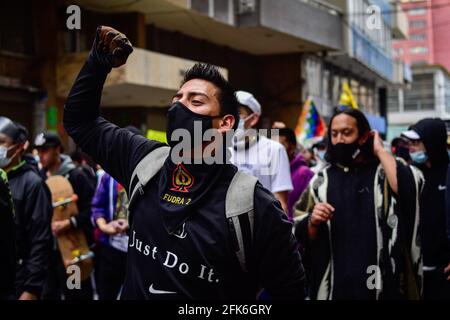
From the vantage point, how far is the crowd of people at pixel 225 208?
2492 mm

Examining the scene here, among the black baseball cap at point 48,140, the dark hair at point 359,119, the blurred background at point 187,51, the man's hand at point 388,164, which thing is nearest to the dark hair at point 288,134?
the blurred background at point 187,51

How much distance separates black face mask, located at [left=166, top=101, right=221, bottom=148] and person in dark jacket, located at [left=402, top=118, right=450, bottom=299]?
2584 mm

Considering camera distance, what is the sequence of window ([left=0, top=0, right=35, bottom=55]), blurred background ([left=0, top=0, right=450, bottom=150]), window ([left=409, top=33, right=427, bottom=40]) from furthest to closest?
window ([left=409, top=33, right=427, bottom=40]) < blurred background ([left=0, top=0, right=450, bottom=150]) < window ([left=0, top=0, right=35, bottom=55])

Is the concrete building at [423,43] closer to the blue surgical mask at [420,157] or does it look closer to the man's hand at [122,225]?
the blue surgical mask at [420,157]

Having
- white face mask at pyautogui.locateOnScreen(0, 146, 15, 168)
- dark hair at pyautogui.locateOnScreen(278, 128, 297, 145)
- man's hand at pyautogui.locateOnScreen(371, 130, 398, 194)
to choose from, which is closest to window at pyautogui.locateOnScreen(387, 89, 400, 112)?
dark hair at pyautogui.locateOnScreen(278, 128, 297, 145)

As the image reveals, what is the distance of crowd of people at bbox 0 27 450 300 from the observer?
8.18 feet

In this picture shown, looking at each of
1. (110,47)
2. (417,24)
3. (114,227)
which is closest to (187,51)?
(114,227)

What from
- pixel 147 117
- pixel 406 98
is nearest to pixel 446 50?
pixel 406 98

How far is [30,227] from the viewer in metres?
4.65

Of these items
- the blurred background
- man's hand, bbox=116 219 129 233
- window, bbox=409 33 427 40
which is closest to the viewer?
man's hand, bbox=116 219 129 233

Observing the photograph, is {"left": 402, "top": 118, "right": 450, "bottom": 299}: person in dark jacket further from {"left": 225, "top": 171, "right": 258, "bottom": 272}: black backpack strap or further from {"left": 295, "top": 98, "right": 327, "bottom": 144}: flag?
{"left": 295, "top": 98, "right": 327, "bottom": 144}: flag

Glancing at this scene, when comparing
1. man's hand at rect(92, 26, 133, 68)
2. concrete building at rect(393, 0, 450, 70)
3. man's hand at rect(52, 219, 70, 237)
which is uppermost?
concrete building at rect(393, 0, 450, 70)

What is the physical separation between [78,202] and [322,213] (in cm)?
366

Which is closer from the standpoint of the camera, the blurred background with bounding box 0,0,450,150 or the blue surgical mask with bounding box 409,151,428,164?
the blue surgical mask with bounding box 409,151,428,164
